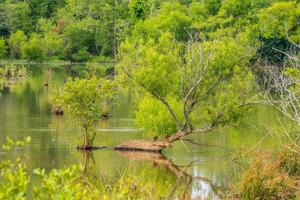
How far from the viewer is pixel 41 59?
10462cm

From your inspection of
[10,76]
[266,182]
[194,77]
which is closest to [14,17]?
[10,76]

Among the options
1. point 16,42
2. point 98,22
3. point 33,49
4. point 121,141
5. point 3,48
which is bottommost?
point 121,141

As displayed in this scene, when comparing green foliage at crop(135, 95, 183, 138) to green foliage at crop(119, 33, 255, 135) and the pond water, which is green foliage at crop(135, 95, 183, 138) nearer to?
green foliage at crop(119, 33, 255, 135)

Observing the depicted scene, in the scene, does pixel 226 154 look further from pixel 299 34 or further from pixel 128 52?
pixel 299 34

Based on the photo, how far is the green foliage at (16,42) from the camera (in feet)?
337

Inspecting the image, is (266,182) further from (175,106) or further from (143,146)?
(175,106)

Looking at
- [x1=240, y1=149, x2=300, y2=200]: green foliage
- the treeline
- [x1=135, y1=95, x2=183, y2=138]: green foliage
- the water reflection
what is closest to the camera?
[x1=240, y1=149, x2=300, y2=200]: green foliage

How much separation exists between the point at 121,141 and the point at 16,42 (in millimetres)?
74525

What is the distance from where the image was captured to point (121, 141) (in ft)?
101

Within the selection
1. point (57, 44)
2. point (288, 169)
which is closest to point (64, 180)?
point (288, 169)

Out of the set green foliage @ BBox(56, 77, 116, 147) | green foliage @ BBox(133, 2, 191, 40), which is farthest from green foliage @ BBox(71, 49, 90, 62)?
green foliage @ BBox(56, 77, 116, 147)

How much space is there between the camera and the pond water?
2358 cm

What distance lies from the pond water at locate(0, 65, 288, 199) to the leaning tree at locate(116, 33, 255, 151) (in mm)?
954

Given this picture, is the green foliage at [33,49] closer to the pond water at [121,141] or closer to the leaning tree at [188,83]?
the pond water at [121,141]
